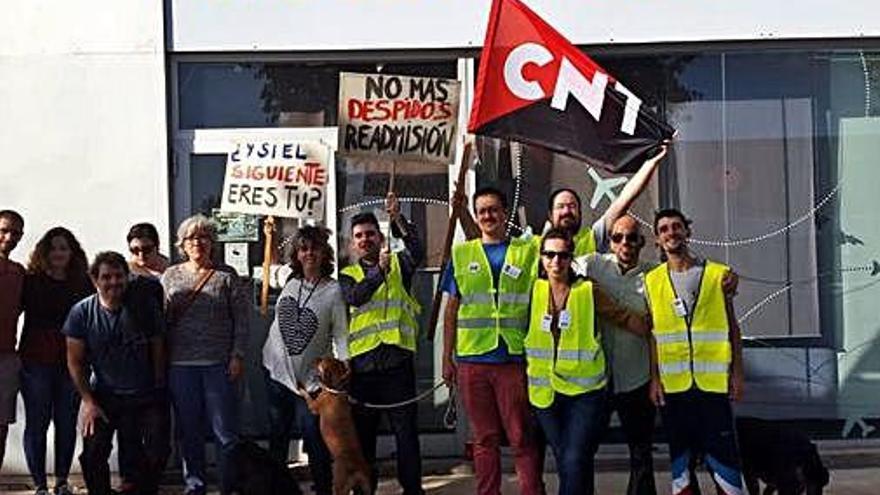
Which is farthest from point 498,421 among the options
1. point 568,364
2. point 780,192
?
point 780,192

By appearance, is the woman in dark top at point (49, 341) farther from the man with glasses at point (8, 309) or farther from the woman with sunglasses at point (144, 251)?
the woman with sunglasses at point (144, 251)

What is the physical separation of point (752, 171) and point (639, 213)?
876mm

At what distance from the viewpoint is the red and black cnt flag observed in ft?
27.4

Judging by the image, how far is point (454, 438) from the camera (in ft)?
33.6

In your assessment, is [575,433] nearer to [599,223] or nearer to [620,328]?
[620,328]

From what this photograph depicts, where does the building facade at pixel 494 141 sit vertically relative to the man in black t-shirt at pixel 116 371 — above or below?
above

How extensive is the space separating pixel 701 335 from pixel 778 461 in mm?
900

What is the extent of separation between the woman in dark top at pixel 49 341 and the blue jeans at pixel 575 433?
309cm

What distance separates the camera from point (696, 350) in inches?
308

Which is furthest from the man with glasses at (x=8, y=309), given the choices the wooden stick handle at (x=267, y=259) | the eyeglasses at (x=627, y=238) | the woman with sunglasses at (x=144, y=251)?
the eyeglasses at (x=627, y=238)

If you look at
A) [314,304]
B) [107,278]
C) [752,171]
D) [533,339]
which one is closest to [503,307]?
[533,339]

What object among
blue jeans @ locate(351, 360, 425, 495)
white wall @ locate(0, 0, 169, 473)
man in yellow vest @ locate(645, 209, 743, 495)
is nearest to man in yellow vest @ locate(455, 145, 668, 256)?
man in yellow vest @ locate(645, 209, 743, 495)

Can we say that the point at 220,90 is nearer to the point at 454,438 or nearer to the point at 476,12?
the point at 476,12

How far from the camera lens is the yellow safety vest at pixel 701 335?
7824 millimetres
